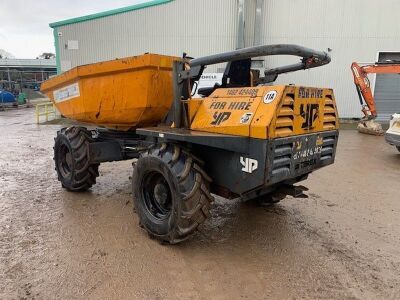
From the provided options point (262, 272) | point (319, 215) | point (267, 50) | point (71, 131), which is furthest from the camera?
point (71, 131)

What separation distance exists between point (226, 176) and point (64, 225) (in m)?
2.15

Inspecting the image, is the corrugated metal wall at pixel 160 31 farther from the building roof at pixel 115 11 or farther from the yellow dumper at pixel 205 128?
the yellow dumper at pixel 205 128

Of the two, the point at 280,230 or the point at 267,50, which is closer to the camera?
the point at 267,50

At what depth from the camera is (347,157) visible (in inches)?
339

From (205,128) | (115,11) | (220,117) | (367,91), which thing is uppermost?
(115,11)

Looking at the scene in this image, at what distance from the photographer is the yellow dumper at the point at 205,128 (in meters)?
2.96

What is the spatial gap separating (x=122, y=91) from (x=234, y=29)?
1208 cm

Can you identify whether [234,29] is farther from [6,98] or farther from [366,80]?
[6,98]

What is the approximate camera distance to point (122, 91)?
14.1 ft

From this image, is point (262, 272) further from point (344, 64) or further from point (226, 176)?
point (344, 64)

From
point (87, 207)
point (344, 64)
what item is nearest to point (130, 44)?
point (344, 64)

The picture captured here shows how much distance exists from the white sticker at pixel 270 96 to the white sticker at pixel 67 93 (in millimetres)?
3027

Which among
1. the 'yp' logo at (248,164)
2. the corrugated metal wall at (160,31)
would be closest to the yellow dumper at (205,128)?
the 'yp' logo at (248,164)

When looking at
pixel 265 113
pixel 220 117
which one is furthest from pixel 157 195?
pixel 265 113
